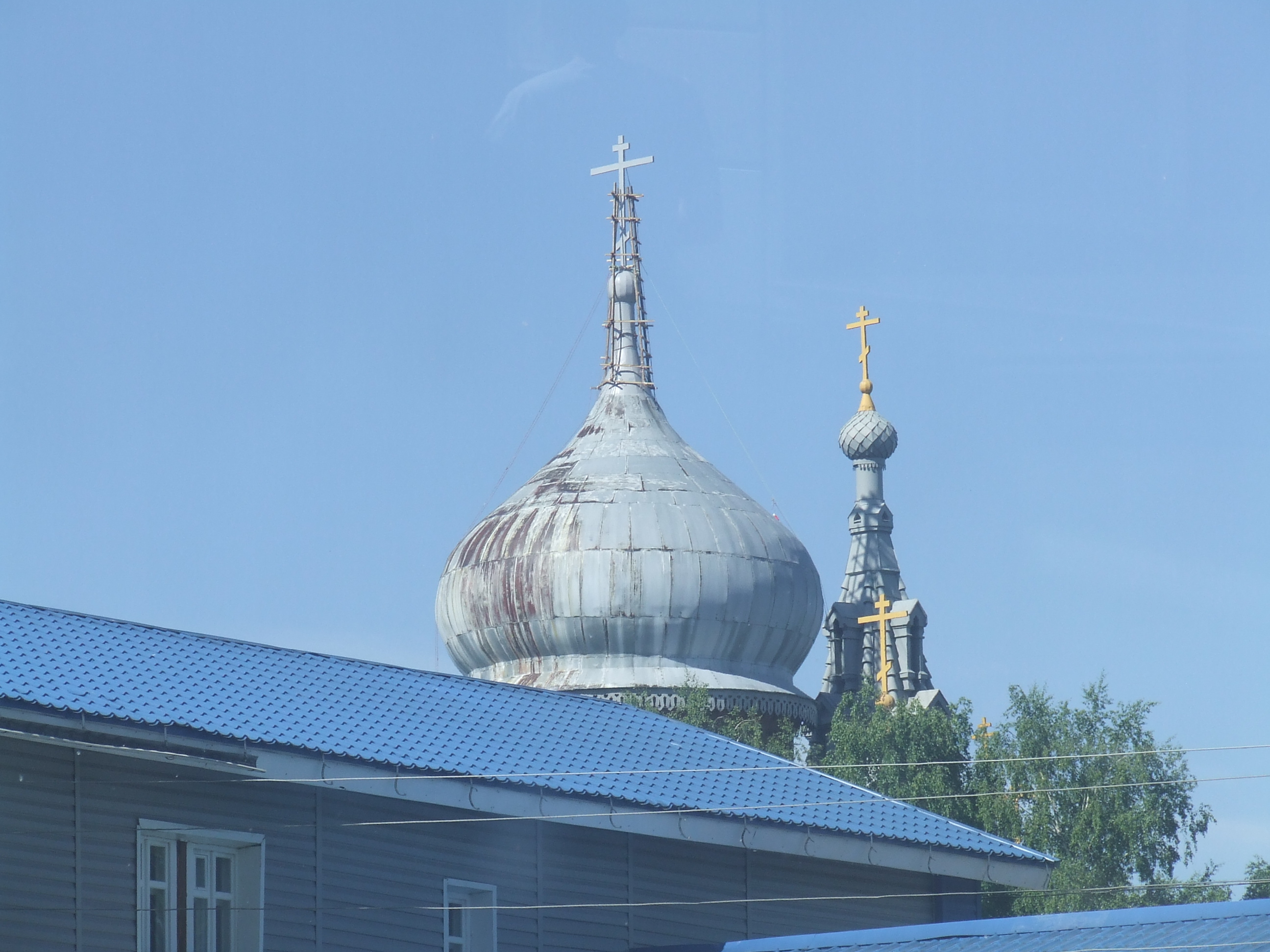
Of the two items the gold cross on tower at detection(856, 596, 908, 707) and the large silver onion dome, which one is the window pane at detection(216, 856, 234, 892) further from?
the gold cross on tower at detection(856, 596, 908, 707)

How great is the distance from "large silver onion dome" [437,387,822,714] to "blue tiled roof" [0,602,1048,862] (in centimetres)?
2010

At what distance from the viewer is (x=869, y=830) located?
917 inches

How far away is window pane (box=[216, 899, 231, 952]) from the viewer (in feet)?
64.6

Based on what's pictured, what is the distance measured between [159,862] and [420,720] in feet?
11.0

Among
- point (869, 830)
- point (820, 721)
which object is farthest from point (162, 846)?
point (820, 721)

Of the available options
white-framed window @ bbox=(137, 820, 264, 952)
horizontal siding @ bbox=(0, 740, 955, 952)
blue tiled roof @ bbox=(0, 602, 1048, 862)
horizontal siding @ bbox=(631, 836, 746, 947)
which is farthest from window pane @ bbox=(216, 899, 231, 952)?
horizontal siding @ bbox=(631, 836, 746, 947)

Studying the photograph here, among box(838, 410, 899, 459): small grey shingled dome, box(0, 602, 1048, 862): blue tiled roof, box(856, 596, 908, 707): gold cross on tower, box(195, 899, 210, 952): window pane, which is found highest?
box(838, 410, 899, 459): small grey shingled dome

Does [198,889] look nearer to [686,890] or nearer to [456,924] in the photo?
[456,924]

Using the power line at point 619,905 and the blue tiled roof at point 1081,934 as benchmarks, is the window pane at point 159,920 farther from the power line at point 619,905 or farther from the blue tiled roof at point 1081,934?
the blue tiled roof at point 1081,934

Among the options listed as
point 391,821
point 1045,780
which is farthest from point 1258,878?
point 391,821

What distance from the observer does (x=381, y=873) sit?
20562 mm

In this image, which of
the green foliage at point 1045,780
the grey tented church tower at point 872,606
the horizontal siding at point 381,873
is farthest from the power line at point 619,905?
Result: the grey tented church tower at point 872,606

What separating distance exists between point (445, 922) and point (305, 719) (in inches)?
83.5

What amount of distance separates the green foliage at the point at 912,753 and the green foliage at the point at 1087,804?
553mm
